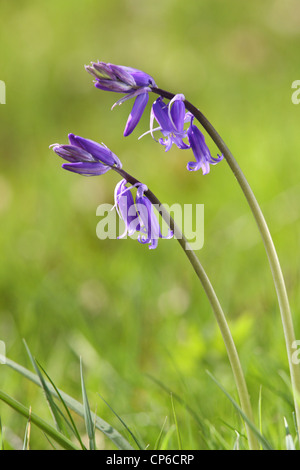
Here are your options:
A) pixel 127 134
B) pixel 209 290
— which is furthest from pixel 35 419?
pixel 127 134

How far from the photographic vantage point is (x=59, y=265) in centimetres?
284

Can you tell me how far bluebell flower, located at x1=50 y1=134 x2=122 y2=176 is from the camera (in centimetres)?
99

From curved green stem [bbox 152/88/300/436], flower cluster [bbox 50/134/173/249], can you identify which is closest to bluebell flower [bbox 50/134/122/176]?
flower cluster [bbox 50/134/173/249]

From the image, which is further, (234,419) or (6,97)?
(6,97)

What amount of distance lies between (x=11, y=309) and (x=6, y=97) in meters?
2.44

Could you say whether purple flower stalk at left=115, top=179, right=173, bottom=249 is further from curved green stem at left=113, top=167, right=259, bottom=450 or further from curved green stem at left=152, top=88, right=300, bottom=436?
curved green stem at left=152, top=88, right=300, bottom=436

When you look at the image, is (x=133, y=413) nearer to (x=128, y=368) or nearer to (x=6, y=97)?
(x=128, y=368)

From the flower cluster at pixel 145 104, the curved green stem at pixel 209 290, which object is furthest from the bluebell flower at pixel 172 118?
the curved green stem at pixel 209 290

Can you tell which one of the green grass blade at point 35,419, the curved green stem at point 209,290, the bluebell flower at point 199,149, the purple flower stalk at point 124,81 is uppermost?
the purple flower stalk at point 124,81

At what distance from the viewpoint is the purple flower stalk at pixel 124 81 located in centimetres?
93

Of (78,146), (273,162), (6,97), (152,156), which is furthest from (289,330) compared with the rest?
(6,97)

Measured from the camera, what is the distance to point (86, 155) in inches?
38.9

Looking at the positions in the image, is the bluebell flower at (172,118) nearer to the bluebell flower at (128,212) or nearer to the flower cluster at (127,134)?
the flower cluster at (127,134)

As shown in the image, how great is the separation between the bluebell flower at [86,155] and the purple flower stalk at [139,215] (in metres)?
0.04
